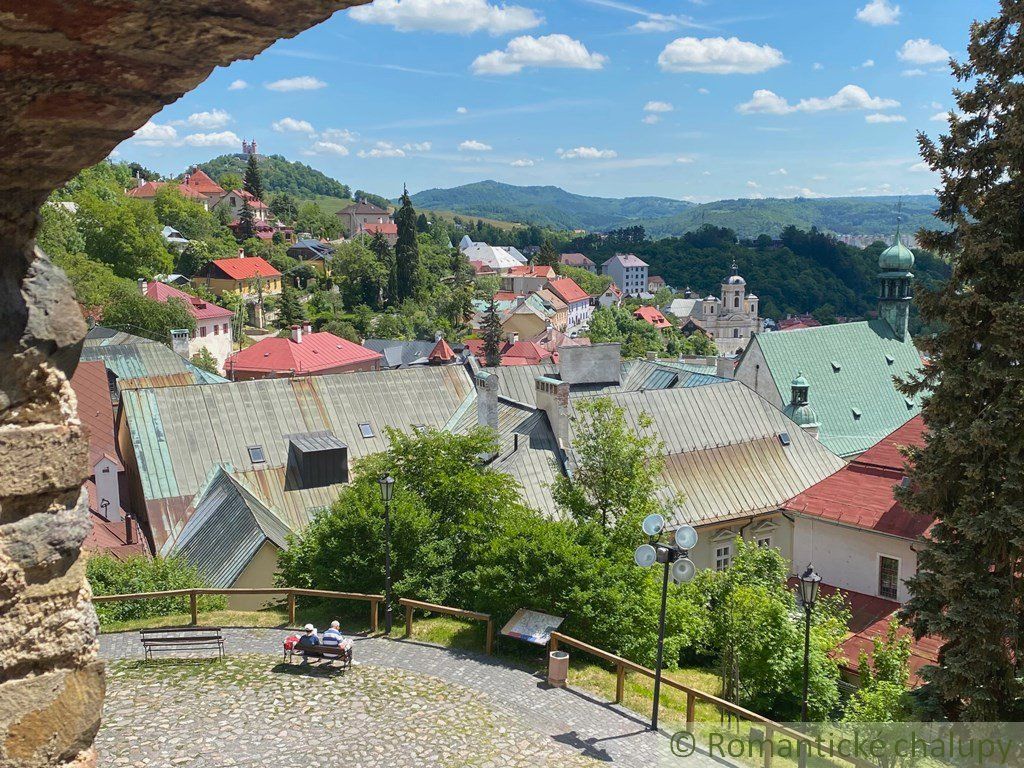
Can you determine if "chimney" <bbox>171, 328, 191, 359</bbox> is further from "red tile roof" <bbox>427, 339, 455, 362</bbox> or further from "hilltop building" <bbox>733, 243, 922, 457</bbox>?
"hilltop building" <bbox>733, 243, 922, 457</bbox>

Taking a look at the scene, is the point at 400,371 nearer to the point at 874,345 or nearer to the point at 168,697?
the point at 168,697

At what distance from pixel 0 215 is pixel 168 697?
997 centimetres

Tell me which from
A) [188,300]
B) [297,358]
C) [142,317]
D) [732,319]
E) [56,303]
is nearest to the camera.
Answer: [56,303]

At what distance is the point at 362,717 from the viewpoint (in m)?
11.8

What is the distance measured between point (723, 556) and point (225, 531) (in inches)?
605

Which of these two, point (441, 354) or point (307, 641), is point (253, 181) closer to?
point (441, 354)

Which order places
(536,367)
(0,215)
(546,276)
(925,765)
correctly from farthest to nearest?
(546,276) < (536,367) < (925,765) < (0,215)

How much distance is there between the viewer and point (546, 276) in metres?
144

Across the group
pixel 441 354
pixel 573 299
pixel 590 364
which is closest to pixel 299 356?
pixel 441 354

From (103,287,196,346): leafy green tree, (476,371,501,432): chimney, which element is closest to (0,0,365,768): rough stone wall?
(476,371,501,432): chimney

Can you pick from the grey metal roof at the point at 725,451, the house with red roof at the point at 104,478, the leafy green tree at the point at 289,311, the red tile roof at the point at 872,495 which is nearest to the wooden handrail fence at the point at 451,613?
the house with red roof at the point at 104,478

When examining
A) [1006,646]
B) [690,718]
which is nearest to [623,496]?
[690,718]

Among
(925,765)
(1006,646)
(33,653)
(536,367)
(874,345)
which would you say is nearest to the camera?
(33,653)

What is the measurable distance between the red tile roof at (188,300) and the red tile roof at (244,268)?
14682 mm
